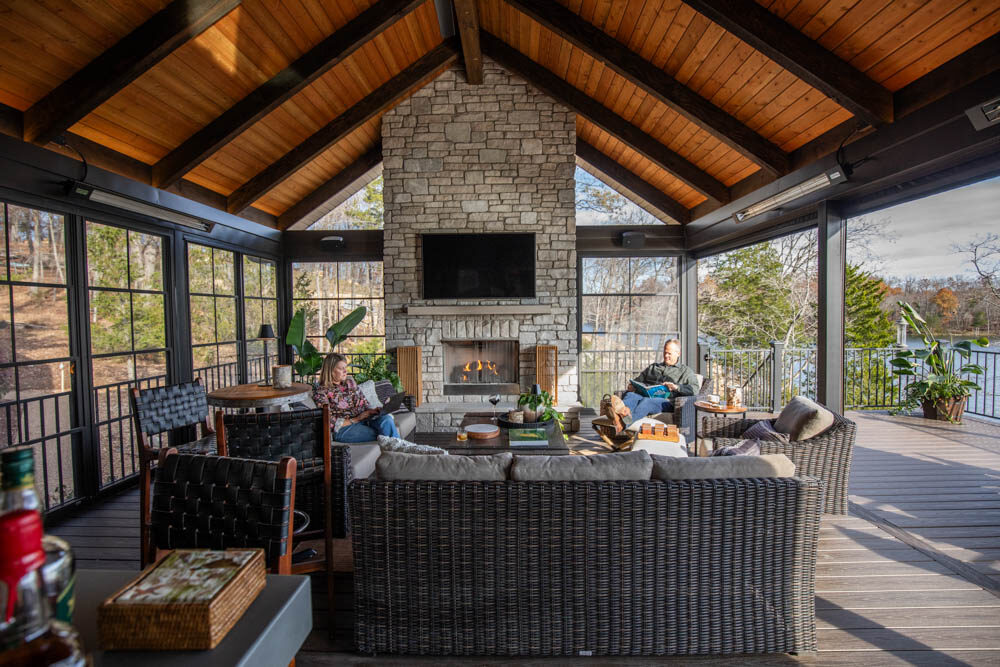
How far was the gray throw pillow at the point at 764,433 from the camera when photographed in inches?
127

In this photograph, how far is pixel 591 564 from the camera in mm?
1979

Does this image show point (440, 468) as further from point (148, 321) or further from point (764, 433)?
point (148, 321)

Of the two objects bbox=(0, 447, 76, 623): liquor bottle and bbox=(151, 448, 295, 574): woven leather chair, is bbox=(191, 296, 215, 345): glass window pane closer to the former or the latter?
bbox=(151, 448, 295, 574): woven leather chair

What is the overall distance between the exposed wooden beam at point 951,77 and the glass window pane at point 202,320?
633 centimetres

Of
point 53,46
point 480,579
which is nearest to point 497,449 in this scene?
point 480,579

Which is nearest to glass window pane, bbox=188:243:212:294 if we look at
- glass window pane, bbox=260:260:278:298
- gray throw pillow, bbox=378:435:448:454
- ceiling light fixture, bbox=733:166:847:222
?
glass window pane, bbox=260:260:278:298

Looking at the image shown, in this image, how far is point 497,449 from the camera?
368cm

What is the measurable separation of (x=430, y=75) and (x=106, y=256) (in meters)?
4.11

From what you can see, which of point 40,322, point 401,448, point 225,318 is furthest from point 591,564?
point 225,318

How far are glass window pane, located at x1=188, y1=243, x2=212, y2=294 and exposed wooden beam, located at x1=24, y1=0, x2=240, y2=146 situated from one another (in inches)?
75.7

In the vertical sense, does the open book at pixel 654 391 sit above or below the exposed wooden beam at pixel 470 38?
below

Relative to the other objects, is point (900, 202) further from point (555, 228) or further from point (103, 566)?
point (103, 566)

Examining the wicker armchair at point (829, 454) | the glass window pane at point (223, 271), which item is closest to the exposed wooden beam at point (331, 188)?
the glass window pane at point (223, 271)

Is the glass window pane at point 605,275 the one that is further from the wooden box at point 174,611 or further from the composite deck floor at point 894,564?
the wooden box at point 174,611
